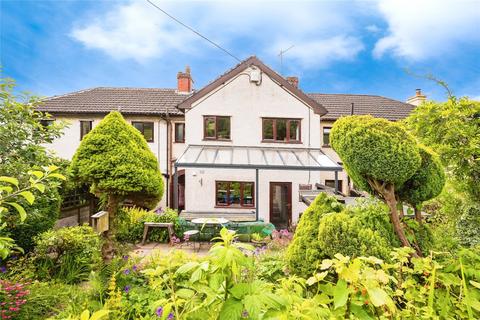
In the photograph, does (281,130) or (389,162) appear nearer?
(389,162)

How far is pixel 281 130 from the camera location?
15000mm

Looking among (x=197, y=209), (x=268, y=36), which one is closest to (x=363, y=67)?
(x=268, y=36)

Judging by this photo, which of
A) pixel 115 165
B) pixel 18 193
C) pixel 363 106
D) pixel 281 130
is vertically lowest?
pixel 18 193

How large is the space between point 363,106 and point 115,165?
19.2 m

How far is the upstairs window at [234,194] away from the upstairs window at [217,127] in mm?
→ 2868

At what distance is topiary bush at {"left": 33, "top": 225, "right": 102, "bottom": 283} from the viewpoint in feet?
18.4

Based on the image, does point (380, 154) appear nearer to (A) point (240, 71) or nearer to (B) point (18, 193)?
(B) point (18, 193)

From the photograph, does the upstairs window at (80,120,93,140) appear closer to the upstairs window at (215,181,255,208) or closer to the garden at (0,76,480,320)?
the upstairs window at (215,181,255,208)

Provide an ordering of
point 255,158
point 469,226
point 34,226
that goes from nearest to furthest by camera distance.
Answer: point 469,226 → point 34,226 → point 255,158

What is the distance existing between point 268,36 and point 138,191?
212 inches

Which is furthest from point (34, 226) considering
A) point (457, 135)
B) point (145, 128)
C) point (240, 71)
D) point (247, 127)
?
point (240, 71)

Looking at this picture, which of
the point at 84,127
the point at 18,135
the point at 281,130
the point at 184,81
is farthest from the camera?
the point at 184,81

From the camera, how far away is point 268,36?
6648mm

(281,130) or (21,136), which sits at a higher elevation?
(281,130)
